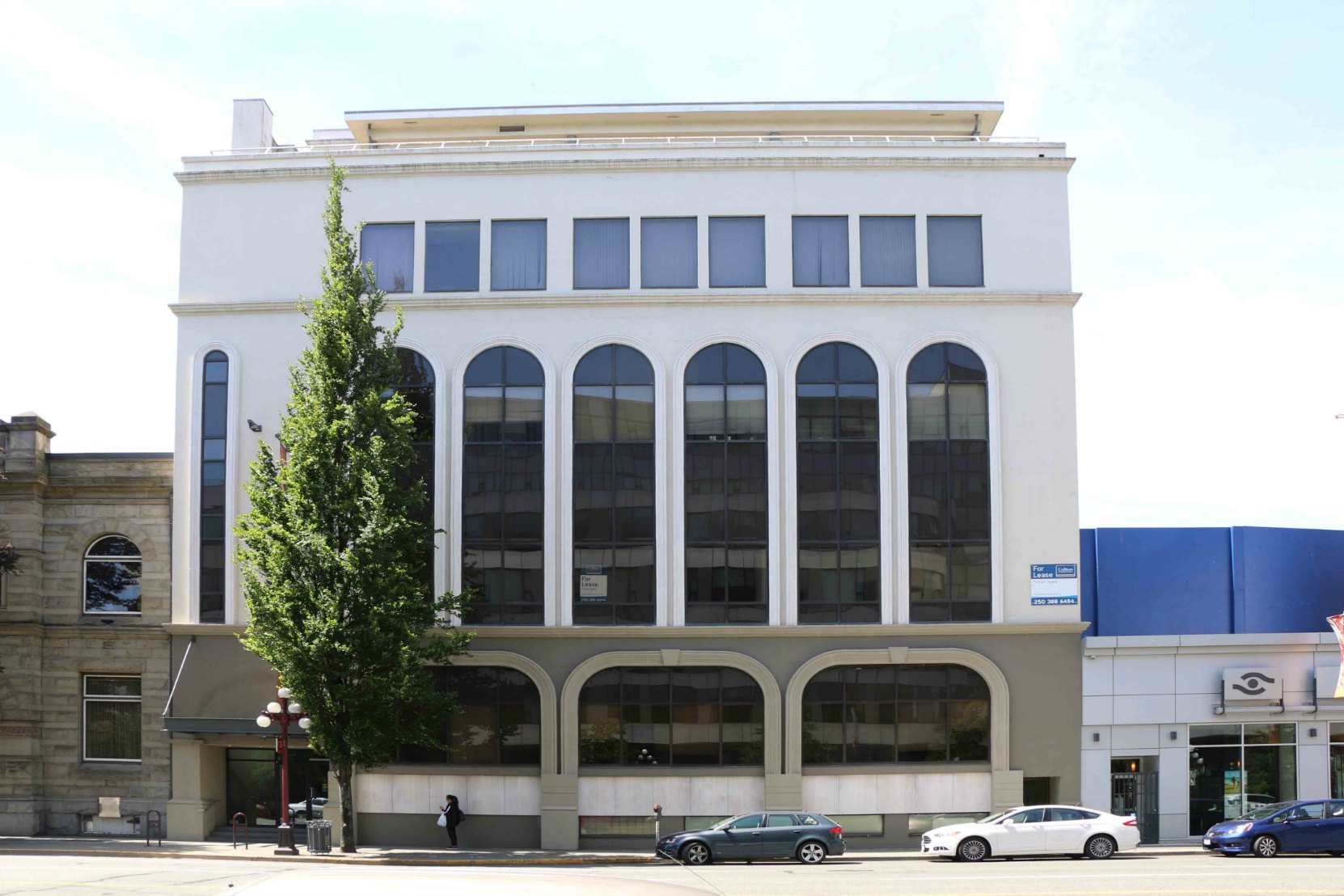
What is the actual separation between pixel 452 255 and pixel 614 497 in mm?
7732

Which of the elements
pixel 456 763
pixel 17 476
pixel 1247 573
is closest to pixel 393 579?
pixel 456 763

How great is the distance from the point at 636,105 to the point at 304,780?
2125 cm

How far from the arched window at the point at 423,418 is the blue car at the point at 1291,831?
19777 millimetres

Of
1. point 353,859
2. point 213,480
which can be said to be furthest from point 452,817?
point 213,480

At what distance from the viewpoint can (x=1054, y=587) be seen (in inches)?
1204

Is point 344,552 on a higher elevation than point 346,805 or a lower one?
higher

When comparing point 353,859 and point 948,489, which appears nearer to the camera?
point 353,859

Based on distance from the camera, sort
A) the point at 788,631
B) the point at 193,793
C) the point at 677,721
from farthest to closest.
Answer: the point at 193,793, the point at 677,721, the point at 788,631

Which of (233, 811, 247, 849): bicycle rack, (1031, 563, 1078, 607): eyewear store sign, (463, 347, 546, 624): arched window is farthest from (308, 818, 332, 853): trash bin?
(1031, 563, 1078, 607): eyewear store sign

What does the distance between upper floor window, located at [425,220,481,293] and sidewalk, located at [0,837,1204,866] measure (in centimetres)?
1406

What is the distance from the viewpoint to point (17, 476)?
104 feet

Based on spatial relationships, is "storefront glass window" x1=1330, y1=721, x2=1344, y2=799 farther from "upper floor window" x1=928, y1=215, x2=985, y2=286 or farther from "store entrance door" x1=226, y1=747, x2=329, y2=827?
"store entrance door" x1=226, y1=747, x2=329, y2=827

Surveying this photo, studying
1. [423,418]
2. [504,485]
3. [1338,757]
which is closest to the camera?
[504,485]

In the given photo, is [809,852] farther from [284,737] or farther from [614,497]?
[284,737]
